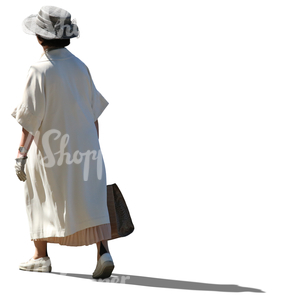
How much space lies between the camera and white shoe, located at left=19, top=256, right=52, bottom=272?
8.48 m

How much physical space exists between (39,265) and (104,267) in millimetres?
729

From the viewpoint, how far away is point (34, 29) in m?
8.25

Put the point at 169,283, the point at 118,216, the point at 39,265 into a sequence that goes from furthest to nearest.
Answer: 1. the point at 118,216
2. the point at 39,265
3. the point at 169,283

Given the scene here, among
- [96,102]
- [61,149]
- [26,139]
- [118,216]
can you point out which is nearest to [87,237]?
[118,216]

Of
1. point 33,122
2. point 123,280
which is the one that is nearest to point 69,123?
point 33,122

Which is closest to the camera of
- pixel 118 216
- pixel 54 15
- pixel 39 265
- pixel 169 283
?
pixel 169 283

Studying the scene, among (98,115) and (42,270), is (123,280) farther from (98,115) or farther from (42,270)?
(98,115)

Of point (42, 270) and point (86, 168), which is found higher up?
point (86, 168)

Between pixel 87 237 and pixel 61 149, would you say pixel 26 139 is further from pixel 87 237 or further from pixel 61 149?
pixel 87 237

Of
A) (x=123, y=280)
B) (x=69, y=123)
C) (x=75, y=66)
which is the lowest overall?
(x=123, y=280)

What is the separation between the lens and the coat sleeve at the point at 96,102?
8.49 meters

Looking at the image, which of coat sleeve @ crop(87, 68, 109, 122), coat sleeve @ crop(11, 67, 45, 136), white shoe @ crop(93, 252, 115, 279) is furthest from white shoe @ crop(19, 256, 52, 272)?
coat sleeve @ crop(87, 68, 109, 122)

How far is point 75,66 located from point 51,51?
0.28 meters

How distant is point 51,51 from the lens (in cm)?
828
